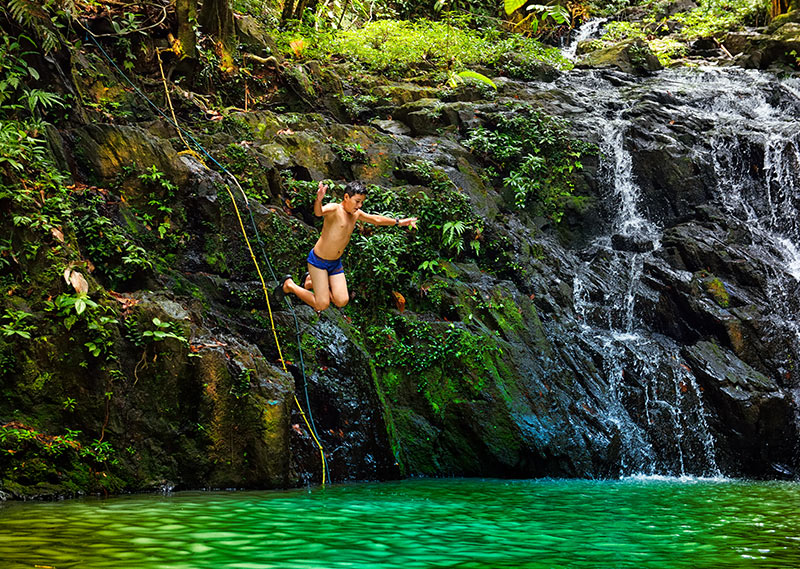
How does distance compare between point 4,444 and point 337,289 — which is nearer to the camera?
point 4,444

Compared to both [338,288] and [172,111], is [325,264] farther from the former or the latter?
[172,111]

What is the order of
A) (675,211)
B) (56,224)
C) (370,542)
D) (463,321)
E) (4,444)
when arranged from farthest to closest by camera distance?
(675,211)
(463,321)
(56,224)
(4,444)
(370,542)

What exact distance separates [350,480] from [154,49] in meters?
8.67

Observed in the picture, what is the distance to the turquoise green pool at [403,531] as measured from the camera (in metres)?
3.59

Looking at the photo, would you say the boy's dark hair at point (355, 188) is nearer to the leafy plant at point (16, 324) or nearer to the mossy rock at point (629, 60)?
the leafy plant at point (16, 324)

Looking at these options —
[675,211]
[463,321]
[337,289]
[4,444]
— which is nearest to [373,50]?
[675,211]

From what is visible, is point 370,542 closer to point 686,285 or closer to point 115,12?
point 686,285

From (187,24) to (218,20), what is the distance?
885 millimetres

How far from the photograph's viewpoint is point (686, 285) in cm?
1137

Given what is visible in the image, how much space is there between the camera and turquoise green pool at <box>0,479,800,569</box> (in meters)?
3.59

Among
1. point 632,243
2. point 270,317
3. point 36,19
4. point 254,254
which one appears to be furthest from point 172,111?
point 632,243

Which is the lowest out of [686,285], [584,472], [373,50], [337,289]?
[584,472]

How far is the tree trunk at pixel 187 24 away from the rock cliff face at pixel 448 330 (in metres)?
1.85

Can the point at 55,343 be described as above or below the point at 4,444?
above
